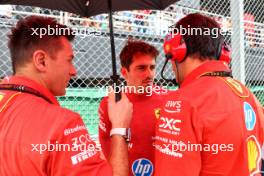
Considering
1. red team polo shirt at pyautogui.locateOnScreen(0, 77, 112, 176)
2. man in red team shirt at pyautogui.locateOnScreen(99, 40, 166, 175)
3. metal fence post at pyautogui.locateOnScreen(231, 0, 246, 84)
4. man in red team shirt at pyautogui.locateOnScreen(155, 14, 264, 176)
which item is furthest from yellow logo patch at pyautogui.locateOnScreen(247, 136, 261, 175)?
metal fence post at pyautogui.locateOnScreen(231, 0, 246, 84)

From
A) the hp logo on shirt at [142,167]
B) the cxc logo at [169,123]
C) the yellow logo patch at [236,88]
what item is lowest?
the hp logo on shirt at [142,167]

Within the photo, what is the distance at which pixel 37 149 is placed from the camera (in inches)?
51.4

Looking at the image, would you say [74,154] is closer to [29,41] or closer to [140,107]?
[29,41]

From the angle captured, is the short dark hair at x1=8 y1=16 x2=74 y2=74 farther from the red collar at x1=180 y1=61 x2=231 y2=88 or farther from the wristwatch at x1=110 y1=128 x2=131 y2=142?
the red collar at x1=180 y1=61 x2=231 y2=88

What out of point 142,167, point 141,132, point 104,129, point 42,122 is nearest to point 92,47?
point 104,129

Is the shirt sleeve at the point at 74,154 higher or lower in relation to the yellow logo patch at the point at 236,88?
lower

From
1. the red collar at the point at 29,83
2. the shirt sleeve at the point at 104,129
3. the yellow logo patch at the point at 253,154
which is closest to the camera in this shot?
the red collar at the point at 29,83

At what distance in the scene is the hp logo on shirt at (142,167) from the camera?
2.41 meters

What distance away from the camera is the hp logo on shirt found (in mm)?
2409

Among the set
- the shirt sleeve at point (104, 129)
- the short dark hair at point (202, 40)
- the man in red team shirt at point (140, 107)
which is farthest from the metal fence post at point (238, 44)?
the short dark hair at point (202, 40)

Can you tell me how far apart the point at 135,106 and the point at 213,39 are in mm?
1083

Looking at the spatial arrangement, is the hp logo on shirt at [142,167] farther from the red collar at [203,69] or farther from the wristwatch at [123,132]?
the red collar at [203,69]

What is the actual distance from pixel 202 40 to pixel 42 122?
2.50 ft

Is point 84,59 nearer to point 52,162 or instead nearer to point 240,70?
point 240,70
